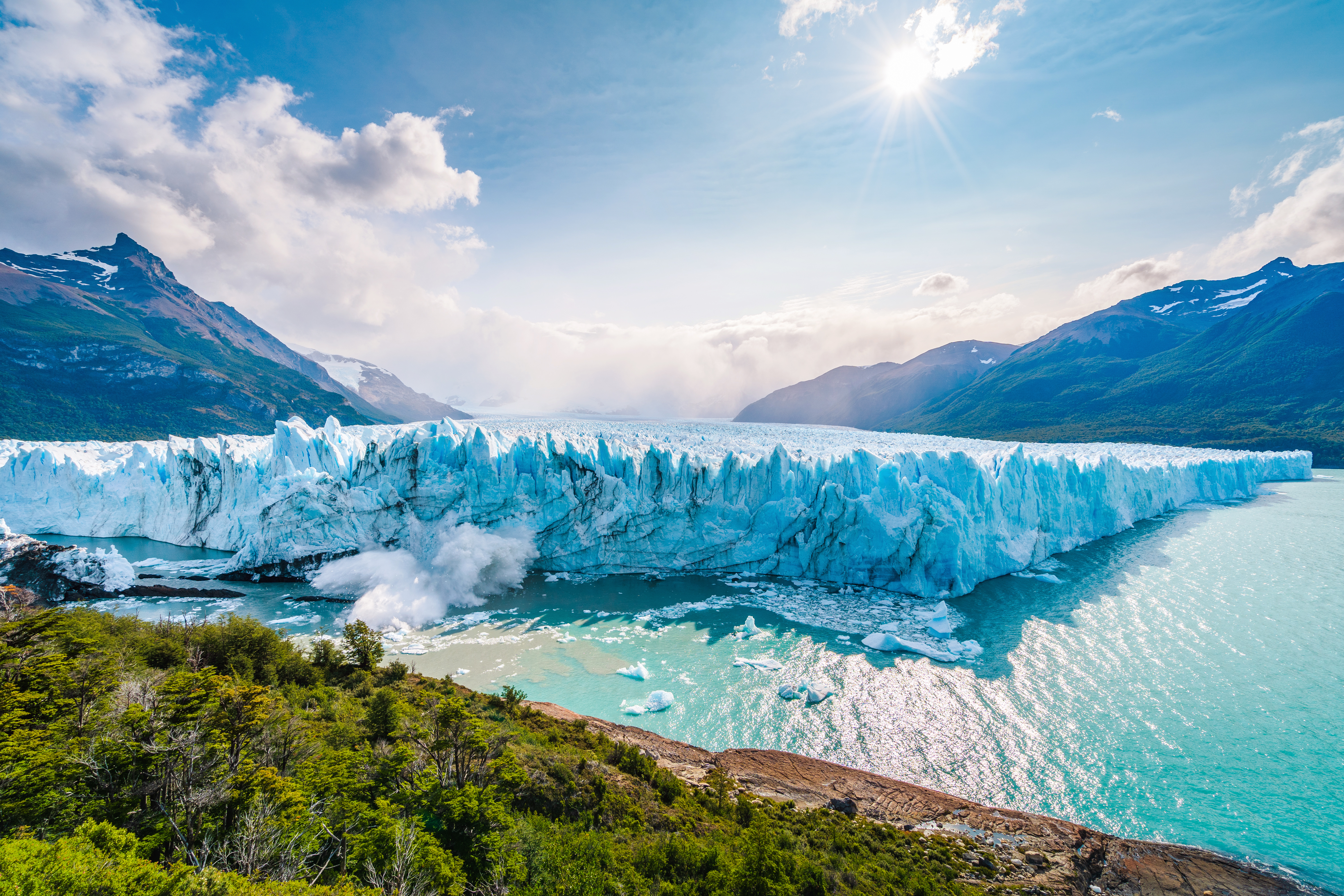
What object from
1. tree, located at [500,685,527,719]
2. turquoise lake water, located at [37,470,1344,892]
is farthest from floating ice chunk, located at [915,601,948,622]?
tree, located at [500,685,527,719]

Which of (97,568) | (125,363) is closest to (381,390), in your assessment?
(125,363)

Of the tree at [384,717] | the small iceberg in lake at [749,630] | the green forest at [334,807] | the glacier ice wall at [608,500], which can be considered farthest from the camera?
the glacier ice wall at [608,500]

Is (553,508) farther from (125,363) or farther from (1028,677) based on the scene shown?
(125,363)

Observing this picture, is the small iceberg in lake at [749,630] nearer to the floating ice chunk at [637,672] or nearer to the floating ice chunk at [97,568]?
the floating ice chunk at [637,672]

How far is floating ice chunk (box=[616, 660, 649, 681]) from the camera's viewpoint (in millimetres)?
14688

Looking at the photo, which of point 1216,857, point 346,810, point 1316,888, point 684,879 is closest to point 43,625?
point 346,810

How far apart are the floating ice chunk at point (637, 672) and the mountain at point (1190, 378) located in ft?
223

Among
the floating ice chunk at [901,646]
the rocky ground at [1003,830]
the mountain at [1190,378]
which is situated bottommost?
the rocky ground at [1003,830]

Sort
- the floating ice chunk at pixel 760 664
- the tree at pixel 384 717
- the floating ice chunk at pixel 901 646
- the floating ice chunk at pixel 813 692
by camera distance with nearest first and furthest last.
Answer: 1. the tree at pixel 384 717
2. the floating ice chunk at pixel 813 692
3. the floating ice chunk at pixel 760 664
4. the floating ice chunk at pixel 901 646

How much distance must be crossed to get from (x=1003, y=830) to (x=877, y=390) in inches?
4968

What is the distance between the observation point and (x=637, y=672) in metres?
14.8

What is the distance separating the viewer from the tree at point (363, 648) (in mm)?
13641

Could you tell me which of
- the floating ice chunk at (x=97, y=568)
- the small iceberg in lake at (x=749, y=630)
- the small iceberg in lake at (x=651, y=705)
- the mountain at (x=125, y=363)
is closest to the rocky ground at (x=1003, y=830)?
the small iceberg in lake at (x=651, y=705)

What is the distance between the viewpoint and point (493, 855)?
21.2 ft
